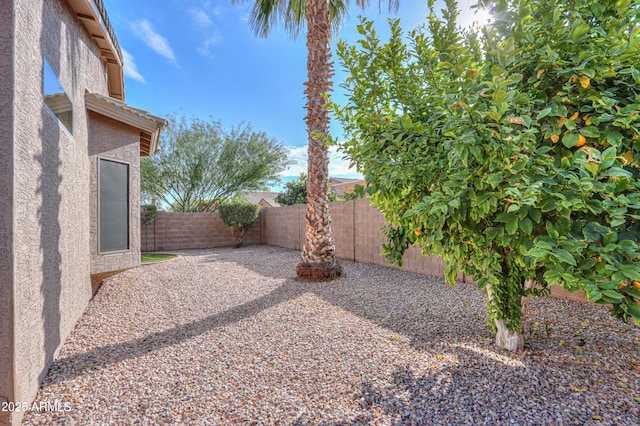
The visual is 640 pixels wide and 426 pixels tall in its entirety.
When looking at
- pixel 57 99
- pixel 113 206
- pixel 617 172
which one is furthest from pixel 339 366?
pixel 113 206

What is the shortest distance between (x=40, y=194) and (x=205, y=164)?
16049 millimetres

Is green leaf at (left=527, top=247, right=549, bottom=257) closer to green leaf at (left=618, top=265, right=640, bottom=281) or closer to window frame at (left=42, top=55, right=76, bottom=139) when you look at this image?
green leaf at (left=618, top=265, right=640, bottom=281)

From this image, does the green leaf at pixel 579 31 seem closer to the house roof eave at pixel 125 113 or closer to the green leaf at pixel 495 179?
the green leaf at pixel 495 179

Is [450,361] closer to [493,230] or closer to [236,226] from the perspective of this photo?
[493,230]

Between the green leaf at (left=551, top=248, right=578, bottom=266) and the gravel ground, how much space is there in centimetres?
138

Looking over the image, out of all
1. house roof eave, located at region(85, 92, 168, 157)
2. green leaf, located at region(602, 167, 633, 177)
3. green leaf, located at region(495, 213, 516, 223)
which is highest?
house roof eave, located at region(85, 92, 168, 157)

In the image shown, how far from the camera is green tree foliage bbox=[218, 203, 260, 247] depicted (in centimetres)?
1546

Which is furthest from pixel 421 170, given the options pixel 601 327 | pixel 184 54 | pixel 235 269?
pixel 184 54

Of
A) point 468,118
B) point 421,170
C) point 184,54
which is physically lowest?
point 421,170

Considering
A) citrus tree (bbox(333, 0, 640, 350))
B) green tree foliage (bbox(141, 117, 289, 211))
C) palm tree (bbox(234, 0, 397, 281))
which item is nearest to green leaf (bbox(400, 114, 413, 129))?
citrus tree (bbox(333, 0, 640, 350))

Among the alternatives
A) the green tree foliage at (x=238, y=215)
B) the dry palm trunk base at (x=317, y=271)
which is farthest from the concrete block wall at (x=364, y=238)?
the green tree foliage at (x=238, y=215)

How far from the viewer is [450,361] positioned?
318cm

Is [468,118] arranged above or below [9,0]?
below

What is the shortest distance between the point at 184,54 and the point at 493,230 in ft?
57.9
